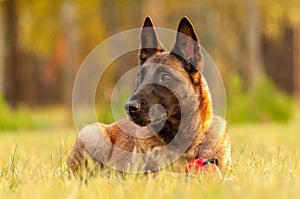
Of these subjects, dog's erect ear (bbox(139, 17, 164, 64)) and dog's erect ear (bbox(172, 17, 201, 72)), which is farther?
dog's erect ear (bbox(139, 17, 164, 64))

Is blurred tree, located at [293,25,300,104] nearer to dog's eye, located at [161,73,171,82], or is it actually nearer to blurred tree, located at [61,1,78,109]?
blurred tree, located at [61,1,78,109]

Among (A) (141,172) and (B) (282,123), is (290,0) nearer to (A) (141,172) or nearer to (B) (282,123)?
(B) (282,123)

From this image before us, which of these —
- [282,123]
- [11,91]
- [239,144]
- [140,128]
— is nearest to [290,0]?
[282,123]

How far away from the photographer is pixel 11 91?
1164 inches

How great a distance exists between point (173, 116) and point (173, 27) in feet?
81.0

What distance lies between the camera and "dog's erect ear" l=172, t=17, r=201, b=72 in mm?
7098

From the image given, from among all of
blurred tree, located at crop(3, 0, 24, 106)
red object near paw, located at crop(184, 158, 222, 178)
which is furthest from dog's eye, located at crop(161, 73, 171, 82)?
blurred tree, located at crop(3, 0, 24, 106)

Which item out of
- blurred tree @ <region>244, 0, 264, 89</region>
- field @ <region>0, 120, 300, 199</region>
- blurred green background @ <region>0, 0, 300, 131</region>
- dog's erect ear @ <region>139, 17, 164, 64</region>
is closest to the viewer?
field @ <region>0, 120, 300, 199</region>

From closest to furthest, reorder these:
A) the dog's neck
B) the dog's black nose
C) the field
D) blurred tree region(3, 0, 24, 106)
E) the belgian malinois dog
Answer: the field, the dog's black nose, the belgian malinois dog, the dog's neck, blurred tree region(3, 0, 24, 106)

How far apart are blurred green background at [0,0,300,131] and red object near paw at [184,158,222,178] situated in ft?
39.8

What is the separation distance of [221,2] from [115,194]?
85.6 ft

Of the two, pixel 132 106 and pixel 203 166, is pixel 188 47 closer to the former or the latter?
pixel 132 106

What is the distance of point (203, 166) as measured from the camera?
6605 mm

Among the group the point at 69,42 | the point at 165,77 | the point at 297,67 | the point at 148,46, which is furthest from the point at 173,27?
the point at 165,77
